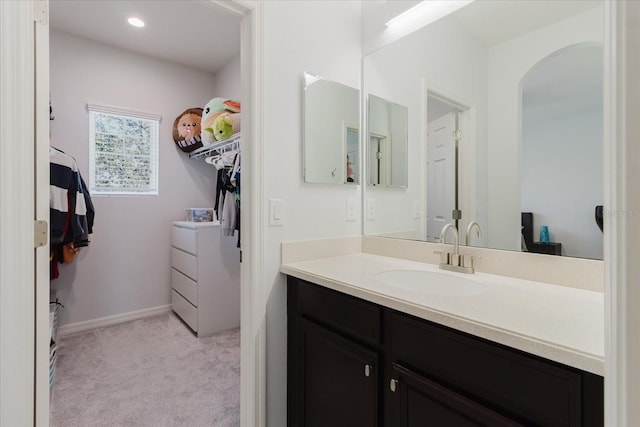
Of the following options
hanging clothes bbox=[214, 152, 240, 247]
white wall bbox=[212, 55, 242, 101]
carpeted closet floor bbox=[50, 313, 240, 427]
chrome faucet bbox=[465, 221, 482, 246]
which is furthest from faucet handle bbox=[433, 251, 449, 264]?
white wall bbox=[212, 55, 242, 101]

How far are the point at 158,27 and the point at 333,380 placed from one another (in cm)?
311

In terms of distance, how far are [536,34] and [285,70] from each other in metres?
1.06

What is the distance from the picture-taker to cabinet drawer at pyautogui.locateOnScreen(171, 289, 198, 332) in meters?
2.79

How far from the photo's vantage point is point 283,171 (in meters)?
1.48

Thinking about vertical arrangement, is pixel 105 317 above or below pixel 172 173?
below

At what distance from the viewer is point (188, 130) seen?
3.28 m

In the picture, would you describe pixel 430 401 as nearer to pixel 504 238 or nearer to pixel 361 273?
pixel 361 273

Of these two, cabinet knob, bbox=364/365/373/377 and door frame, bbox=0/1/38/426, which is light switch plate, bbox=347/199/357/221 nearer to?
cabinet knob, bbox=364/365/373/377

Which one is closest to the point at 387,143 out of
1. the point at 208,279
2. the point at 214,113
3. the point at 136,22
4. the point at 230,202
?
the point at 230,202

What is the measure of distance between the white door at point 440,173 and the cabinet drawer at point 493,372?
739 mm

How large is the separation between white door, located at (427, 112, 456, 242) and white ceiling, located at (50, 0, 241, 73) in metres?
1.70

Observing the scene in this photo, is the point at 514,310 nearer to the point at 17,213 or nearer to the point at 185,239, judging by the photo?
the point at 17,213

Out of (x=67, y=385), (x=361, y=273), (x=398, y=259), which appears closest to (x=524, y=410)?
(x=361, y=273)

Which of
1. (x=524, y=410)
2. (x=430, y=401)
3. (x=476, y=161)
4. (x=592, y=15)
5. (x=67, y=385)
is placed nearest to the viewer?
(x=524, y=410)
